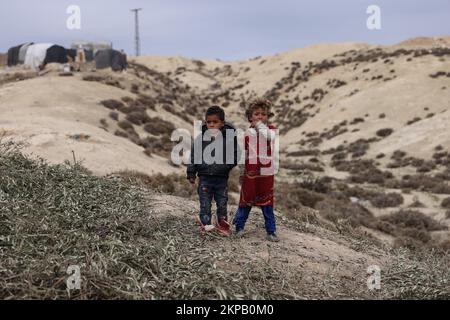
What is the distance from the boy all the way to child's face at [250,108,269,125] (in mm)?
307

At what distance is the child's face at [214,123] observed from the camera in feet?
19.1

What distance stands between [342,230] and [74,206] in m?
5.47

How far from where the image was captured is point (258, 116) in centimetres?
596

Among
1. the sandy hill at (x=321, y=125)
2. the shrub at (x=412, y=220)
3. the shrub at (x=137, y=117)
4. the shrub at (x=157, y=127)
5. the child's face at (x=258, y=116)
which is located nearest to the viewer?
the child's face at (x=258, y=116)

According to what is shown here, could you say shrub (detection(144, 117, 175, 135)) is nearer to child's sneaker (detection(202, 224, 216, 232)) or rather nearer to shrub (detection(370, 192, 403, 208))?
shrub (detection(370, 192, 403, 208))

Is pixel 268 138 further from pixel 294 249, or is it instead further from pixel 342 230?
pixel 342 230

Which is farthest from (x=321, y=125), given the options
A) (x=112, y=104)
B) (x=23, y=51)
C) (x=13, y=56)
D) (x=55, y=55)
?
(x=13, y=56)

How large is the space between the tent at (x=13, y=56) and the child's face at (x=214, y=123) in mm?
40378

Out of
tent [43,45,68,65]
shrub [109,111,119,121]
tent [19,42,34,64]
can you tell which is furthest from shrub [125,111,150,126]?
tent [19,42,34,64]

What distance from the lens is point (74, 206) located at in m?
5.75

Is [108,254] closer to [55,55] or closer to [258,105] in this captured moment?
[258,105]

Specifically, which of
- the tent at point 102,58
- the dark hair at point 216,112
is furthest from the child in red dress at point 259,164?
the tent at point 102,58

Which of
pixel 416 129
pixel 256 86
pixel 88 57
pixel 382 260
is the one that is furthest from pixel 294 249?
pixel 256 86

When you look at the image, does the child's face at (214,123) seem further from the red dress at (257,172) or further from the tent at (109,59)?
the tent at (109,59)
